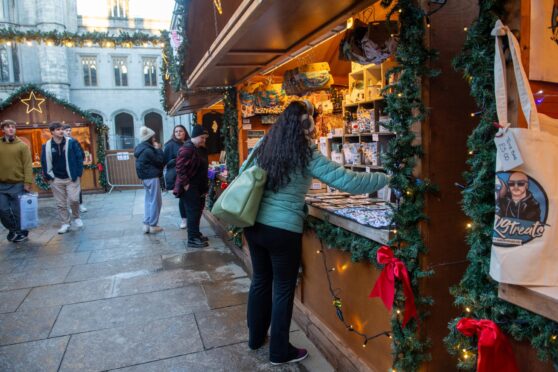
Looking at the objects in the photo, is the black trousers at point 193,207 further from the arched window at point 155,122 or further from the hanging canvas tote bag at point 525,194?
the arched window at point 155,122

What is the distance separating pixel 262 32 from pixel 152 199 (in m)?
4.87

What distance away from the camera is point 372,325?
107 inches

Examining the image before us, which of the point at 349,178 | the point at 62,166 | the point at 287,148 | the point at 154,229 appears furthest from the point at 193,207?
the point at 349,178

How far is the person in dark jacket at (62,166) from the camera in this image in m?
7.41

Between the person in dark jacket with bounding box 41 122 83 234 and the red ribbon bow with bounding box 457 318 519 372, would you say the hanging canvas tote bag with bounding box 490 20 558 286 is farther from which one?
the person in dark jacket with bounding box 41 122 83 234

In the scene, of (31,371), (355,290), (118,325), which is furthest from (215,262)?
(355,290)

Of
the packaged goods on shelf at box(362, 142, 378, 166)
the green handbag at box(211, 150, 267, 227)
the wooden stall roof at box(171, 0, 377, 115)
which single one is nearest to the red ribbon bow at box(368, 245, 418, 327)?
the green handbag at box(211, 150, 267, 227)

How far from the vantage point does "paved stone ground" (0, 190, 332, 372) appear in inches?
129

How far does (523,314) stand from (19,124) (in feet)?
→ 48.8

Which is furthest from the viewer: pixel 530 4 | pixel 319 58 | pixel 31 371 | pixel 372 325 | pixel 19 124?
pixel 19 124

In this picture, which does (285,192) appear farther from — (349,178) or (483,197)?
(483,197)

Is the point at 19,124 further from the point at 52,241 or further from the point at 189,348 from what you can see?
the point at 189,348

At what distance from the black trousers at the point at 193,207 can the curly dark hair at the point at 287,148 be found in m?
3.77

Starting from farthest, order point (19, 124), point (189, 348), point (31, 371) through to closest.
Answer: point (19, 124) → point (189, 348) → point (31, 371)
